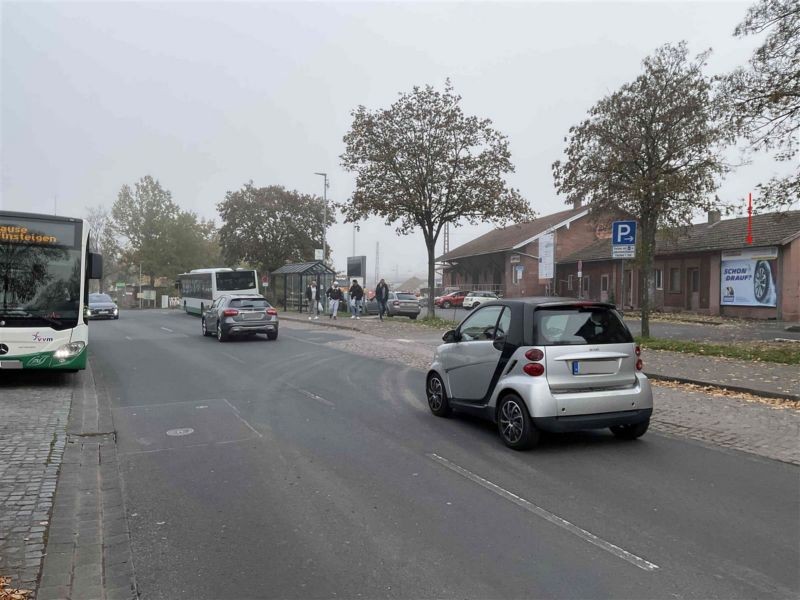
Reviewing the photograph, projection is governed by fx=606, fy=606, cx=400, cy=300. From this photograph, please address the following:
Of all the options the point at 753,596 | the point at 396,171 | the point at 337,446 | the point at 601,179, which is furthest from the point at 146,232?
the point at 753,596

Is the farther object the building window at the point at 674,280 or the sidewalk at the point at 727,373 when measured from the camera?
the building window at the point at 674,280

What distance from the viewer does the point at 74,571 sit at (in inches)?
146

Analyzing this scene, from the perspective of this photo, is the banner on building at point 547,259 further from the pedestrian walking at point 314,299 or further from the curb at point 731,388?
the curb at point 731,388

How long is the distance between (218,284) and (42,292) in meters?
23.7

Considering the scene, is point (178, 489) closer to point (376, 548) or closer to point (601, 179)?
point (376, 548)

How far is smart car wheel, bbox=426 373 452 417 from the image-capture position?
8.06 m

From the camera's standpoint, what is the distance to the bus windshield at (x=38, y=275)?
9805 millimetres

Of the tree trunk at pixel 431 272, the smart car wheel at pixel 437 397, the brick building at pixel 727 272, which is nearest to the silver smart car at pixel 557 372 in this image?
the smart car wheel at pixel 437 397

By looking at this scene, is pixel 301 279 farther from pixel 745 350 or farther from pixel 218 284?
pixel 745 350

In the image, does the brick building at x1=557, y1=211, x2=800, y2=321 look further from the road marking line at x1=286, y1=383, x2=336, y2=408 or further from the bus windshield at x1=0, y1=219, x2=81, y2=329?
the bus windshield at x1=0, y1=219, x2=81, y2=329

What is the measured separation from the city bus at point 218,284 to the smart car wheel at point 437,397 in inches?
1034

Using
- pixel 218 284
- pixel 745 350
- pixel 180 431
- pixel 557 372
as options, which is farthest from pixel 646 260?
pixel 218 284

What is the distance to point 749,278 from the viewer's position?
29.6 meters

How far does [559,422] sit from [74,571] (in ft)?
14.5
